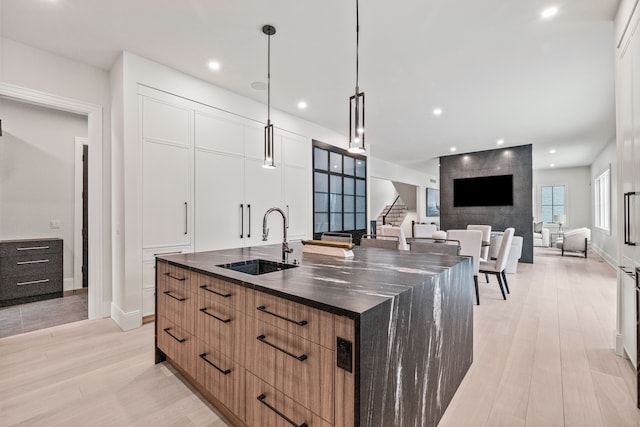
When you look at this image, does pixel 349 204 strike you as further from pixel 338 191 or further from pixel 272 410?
pixel 272 410

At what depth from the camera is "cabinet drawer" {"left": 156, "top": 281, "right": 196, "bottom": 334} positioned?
6.19 feet

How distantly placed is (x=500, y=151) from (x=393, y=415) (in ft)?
25.8

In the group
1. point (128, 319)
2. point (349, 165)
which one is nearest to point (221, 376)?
point (128, 319)

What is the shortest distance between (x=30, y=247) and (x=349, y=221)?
503 cm

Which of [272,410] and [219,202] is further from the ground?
[219,202]

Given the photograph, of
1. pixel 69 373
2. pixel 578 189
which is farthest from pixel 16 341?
pixel 578 189

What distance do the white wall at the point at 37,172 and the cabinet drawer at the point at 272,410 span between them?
4.22 meters

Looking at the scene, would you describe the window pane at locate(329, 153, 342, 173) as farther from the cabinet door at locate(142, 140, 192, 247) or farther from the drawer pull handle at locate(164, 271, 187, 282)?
the drawer pull handle at locate(164, 271, 187, 282)

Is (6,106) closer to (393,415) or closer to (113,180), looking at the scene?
(113,180)

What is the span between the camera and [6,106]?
377 cm

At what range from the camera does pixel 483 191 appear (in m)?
7.59

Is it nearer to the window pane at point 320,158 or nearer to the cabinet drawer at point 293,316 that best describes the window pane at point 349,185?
the window pane at point 320,158

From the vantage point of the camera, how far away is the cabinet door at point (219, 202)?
11.8 feet

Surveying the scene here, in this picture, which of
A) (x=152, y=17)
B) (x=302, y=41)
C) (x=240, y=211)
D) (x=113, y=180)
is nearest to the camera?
(x=152, y=17)
